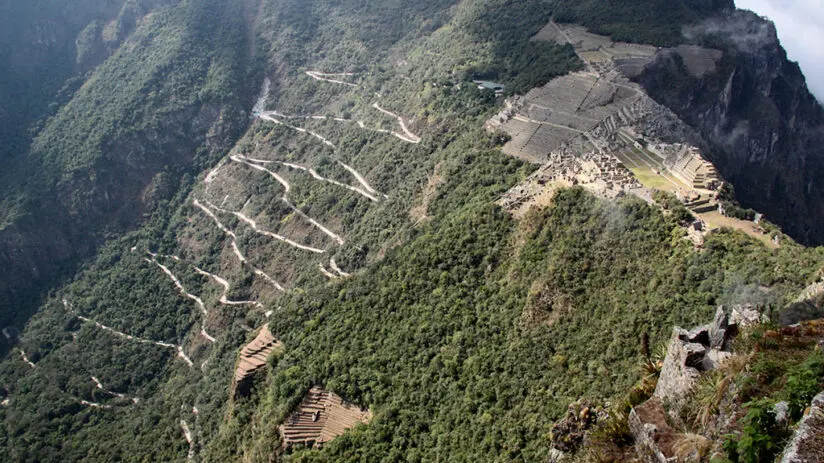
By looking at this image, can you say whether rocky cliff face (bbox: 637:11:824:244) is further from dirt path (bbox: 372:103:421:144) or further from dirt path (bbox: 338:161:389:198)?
dirt path (bbox: 338:161:389:198)

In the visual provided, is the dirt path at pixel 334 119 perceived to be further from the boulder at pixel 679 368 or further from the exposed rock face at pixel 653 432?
the exposed rock face at pixel 653 432

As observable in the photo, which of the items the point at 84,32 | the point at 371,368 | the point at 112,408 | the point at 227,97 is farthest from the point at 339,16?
the point at 371,368

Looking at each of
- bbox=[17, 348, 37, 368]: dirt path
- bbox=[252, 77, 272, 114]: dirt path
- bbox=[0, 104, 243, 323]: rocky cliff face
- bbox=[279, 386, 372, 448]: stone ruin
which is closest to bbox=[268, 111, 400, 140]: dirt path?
bbox=[252, 77, 272, 114]: dirt path

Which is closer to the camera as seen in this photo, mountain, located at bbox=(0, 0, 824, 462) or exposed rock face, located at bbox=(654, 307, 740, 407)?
exposed rock face, located at bbox=(654, 307, 740, 407)

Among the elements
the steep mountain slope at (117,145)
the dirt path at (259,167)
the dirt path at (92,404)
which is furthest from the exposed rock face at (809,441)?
the steep mountain slope at (117,145)

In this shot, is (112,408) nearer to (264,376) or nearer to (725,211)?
(264,376)
